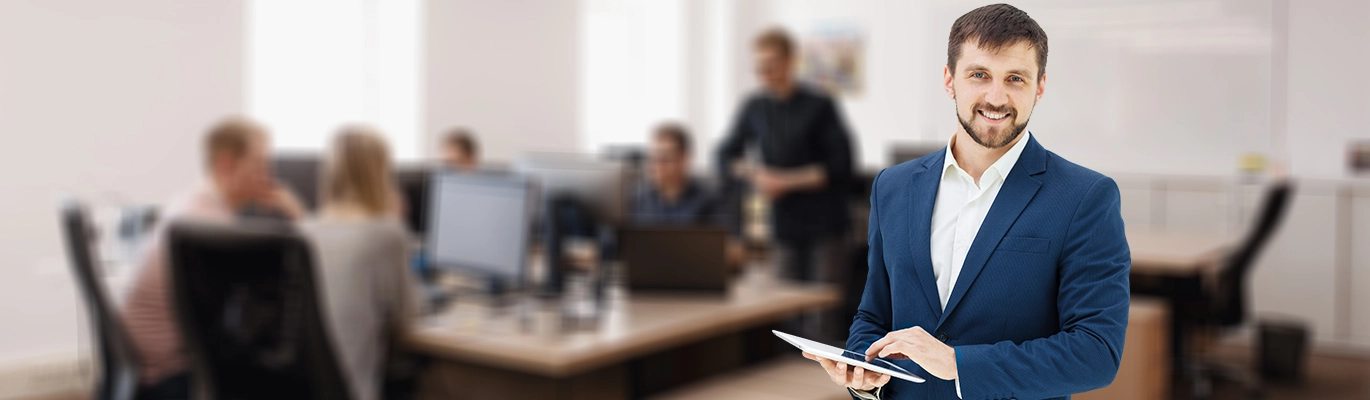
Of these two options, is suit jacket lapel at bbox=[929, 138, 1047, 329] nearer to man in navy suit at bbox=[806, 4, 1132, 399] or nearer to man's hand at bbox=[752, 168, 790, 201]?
man in navy suit at bbox=[806, 4, 1132, 399]

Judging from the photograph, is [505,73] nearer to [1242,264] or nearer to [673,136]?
[673,136]

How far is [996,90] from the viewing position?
0.33m

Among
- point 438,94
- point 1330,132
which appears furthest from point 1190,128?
point 438,94

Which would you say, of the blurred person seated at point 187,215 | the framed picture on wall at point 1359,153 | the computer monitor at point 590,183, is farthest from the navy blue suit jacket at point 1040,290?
the computer monitor at point 590,183

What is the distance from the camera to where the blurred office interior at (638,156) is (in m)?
0.53

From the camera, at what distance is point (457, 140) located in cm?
577

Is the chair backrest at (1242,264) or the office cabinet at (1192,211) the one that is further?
the office cabinet at (1192,211)

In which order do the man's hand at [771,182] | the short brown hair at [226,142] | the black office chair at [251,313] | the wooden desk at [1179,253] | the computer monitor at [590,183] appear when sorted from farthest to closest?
the man's hand at [771,182], the wooden desk at [1179,253], the computer monitor at [590,183], the short brown hair at [226,142], the black office chair at [251,313]

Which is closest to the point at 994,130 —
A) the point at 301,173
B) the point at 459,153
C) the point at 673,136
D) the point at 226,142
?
the point at 226,142

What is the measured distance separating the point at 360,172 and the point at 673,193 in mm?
1853

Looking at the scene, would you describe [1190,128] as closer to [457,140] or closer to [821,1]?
[457,140]

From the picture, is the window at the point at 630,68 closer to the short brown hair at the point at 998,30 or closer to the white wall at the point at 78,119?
the white wall at the point at 78,119

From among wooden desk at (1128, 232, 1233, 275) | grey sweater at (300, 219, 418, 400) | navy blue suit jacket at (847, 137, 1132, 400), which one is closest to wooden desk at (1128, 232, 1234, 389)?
wooden desk at (1128, 232, 1233, 275)

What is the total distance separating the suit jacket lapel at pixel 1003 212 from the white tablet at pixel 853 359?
25 mm
